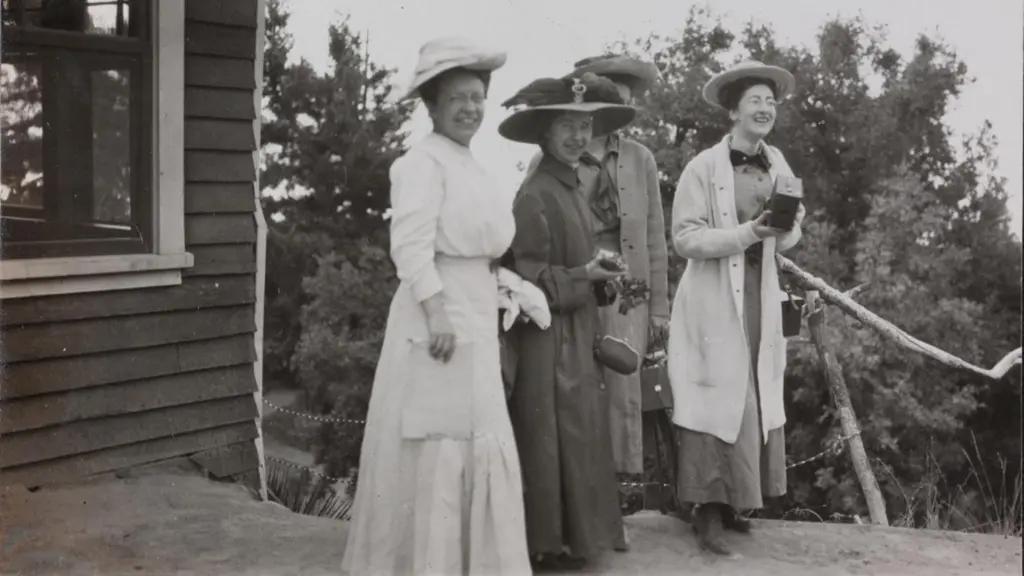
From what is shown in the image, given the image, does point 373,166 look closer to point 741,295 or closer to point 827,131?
point 741,295

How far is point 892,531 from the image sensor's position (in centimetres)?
416

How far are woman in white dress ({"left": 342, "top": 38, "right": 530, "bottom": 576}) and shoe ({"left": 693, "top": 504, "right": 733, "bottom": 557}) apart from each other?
97cm

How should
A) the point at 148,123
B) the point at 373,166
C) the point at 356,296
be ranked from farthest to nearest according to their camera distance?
the point at 356,296
the point at 373,166
the point at 148,123

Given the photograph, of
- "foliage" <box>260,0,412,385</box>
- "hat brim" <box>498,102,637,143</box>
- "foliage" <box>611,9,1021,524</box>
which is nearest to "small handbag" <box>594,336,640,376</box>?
"hat brim" <box>498,102,637,143</box>

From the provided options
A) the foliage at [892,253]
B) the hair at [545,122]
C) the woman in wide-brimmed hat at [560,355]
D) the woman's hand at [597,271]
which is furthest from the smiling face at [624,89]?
the foliage at [892,253]

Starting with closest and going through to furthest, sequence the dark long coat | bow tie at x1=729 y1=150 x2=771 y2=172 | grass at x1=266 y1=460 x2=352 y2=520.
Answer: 1. the dark long coat
2. bow tie at x1=729 y1=150 x2=771 y2=172
3. grass at x1=266 y1=460 x2=352 y2=520

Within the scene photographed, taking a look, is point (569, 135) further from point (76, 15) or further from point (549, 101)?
point (76, 15)

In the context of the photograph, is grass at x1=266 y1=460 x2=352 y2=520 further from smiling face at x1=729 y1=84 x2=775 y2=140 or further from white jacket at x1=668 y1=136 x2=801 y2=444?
smiling face at x1=729 y1=84 x2=775 y2=140

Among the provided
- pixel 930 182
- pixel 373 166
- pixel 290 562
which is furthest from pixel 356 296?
pixel 930 182

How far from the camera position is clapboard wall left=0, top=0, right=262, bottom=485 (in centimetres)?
426

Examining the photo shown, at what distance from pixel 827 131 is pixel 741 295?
7.95 m

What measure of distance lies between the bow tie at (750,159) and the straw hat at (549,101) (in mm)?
537

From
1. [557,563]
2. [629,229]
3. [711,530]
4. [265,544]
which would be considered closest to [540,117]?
[629,229]

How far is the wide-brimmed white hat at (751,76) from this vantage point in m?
3.80
